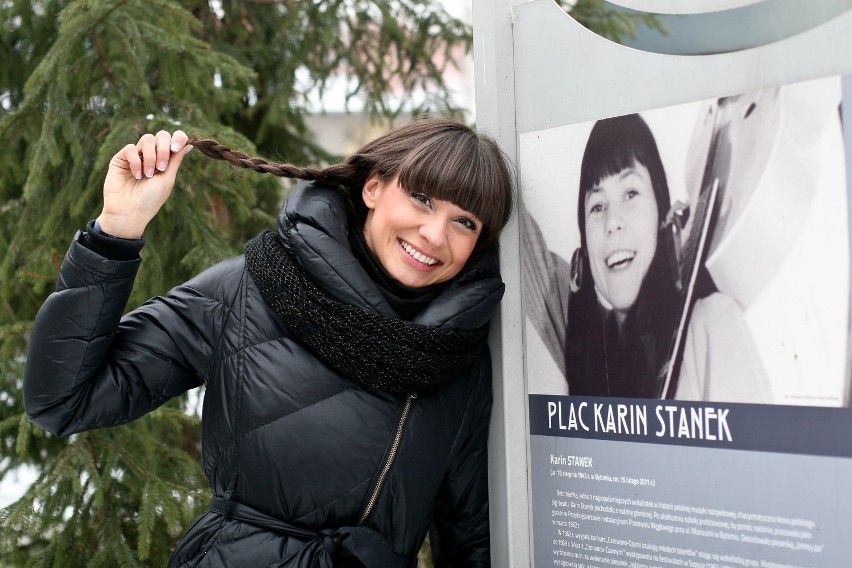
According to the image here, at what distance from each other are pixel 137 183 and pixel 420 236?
64 centimetres

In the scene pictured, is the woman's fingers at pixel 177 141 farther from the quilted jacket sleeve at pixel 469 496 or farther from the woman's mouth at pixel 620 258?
the woman's mouth at pixel 620 258

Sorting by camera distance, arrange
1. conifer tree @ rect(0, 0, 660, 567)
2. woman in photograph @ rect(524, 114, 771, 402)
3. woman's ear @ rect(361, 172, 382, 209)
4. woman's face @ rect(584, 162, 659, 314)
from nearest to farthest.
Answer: woman in photograph @ rect(524, 114, 771, 402)
woman's face @ rect(584, 162, 659, 314)
woman's ear @ rect(361, 172, 382, 209)
conifer tree @ rect(0, 0, 660, 567)

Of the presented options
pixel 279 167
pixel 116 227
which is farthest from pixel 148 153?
pixel 279 167

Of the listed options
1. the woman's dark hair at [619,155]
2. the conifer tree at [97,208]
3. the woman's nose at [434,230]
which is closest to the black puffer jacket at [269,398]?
the woman's nose at [434,230]

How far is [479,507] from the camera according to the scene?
219 cm

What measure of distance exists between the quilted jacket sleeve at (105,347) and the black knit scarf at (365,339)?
0.69 feet

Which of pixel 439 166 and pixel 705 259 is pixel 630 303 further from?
pixel 439 166

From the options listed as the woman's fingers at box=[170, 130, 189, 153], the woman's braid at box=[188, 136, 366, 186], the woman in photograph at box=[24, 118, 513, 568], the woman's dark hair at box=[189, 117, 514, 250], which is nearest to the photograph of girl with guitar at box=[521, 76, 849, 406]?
the woman's dark hair at box=[189, 117, 514, 250]

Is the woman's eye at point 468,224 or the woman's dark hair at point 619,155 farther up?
the woman's dark hair at point 619,155

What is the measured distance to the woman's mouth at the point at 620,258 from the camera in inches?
71.1

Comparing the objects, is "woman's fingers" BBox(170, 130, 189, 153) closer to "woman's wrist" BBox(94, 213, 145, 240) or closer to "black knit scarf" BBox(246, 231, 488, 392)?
"woman's wrist" BBox(94, 213, 145, 240)

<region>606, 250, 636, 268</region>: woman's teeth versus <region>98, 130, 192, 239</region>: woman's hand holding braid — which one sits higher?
<region>98, 130, 192, 239</region>: woman's hand holding braid

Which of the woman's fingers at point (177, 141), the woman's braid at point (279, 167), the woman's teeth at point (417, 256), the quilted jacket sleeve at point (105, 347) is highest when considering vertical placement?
the woman's fingers at point (177, 141)

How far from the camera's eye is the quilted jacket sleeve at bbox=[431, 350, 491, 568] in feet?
7.00
